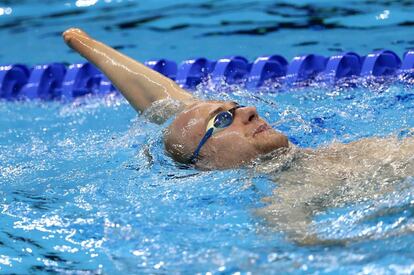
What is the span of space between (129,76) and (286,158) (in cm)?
97

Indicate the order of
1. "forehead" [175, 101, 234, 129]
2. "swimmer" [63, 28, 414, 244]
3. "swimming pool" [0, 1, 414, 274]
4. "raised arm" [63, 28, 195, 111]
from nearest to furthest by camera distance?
"swimming pool" [0, 1, 414, 274], "swimmer" [63, 28, 414, 244], "forehead" [175, 101, 234, 129], "raised arm" [63, 28, 195, 111]

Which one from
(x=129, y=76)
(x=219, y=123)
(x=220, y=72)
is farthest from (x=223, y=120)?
(x=220, y=72)

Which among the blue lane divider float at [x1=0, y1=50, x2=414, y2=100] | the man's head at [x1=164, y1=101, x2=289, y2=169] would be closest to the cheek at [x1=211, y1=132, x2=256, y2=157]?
the man's head at [x1=164, y1=101, x2=289, y2=169]

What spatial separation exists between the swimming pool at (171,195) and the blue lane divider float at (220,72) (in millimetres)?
137

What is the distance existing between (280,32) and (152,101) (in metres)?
2.25

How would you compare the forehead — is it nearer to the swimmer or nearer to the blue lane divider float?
the swimmer

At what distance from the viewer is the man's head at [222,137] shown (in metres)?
2.92

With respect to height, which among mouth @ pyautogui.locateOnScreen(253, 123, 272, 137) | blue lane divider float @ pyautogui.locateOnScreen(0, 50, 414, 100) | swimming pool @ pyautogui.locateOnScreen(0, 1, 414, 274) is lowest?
swimming pool @ pyautogui.locateOnScreen(0, 1, 414, 274)

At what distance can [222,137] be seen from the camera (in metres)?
2.96

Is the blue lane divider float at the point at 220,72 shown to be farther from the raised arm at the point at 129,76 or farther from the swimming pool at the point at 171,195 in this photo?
the raised arm at the point at 129,76

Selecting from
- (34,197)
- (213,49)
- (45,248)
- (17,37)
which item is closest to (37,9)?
(17,37)

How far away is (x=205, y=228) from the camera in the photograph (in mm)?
2637

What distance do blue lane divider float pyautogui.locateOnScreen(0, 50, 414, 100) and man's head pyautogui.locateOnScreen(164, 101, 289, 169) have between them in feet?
5.52

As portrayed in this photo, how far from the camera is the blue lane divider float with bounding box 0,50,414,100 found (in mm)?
4594
